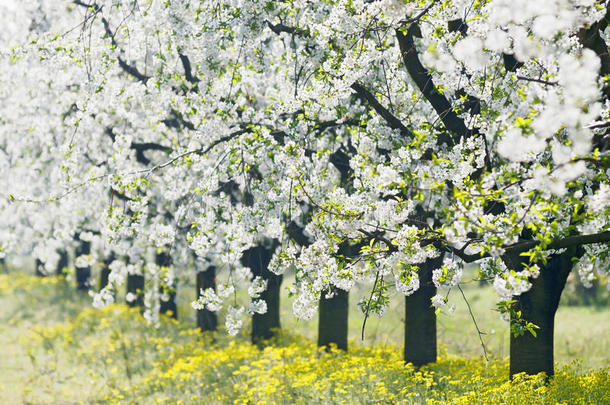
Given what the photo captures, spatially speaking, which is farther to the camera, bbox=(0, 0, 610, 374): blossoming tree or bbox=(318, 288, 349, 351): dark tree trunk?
bbox=(318, 288, 349, 351): dark tree trunk

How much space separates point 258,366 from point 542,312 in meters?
5.15

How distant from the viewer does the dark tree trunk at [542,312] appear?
748cm

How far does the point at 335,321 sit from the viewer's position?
11.7m

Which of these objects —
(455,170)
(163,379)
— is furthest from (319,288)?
(163,379)

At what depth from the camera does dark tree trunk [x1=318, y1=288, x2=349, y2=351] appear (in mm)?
11648

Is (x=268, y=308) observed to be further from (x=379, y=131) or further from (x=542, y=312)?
(x=542, y=312)

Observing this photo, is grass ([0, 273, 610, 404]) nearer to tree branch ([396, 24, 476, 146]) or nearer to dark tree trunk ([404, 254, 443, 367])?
dark tree trunk ([404, 254, 443, 367])

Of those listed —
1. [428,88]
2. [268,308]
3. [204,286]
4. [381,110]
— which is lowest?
[268,308]

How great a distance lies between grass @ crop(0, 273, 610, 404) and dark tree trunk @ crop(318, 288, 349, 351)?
0.38 metres

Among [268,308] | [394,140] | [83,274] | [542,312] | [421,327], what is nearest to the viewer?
[542,312]

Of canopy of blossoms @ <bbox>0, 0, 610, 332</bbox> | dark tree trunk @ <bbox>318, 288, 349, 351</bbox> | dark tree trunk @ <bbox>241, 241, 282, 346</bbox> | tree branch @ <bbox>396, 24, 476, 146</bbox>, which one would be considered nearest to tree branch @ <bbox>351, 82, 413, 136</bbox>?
canopy of blossoms @ <bbox>0, 0, 610, 332</bbox>

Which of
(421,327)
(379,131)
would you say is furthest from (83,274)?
(379,131)

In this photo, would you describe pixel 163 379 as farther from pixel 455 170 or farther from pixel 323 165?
pixel 455 170

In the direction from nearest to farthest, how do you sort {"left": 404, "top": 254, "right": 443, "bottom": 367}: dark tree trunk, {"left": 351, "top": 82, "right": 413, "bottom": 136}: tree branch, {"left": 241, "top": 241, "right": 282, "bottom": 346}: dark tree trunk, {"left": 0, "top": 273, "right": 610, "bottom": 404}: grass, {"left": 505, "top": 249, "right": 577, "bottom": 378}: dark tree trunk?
{"left": 505, "top": 249, "right": 577, "bottom": 378}: dark tree trunk < {"left": 351, "top": 82, "right": 413, "bottom": 136}: tree branch < {"left": 0, "top": 273, "right": 610, "bottom": 404}: grass < {"left": 404, "top": 254, "right": 443, "bottom": 367}: dark tree trunk < {"left": 241, "top": 241, "right": 282, "bottom": 346}: dark tree trunk
